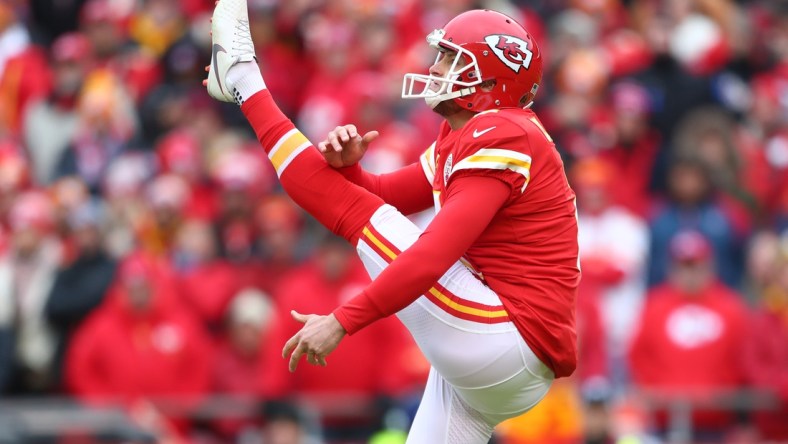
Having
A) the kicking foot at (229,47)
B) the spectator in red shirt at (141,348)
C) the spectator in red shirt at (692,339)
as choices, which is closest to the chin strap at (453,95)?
the kicking foot at (229,47)

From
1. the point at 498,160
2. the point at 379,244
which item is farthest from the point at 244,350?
the point at 498,160

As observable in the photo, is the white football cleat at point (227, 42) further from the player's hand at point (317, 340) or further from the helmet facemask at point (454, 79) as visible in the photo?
the player's hand at point (317, 340)

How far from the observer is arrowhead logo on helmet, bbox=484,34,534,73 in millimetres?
5051

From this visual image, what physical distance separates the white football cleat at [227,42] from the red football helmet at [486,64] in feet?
2.19

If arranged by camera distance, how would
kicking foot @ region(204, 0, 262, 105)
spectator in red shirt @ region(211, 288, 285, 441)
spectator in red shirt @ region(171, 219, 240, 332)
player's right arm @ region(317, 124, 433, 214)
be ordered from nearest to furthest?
kicking foot @ region(204, 0, 262, 105)
player's right arm @ region(317, 124, 433, 214)
spectator in red shirt @ region(211, 288, 285, 441)
spectator in red shirt @ region(171, 219, 240, 332)

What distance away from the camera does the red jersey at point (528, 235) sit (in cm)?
490

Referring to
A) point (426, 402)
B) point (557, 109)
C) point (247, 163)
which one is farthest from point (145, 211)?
point (426, 402)

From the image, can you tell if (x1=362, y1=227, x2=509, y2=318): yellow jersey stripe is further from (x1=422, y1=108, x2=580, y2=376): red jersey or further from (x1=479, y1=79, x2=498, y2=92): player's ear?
(x1=479, y1=79, x2=498, y2=92): player's ear

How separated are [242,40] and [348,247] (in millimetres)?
3618

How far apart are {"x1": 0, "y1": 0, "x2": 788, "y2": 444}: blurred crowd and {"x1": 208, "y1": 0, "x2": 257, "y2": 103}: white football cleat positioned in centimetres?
317

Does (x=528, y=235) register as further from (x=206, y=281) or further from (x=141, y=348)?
(x=206, y=281)

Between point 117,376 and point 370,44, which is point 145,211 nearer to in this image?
point 117,376

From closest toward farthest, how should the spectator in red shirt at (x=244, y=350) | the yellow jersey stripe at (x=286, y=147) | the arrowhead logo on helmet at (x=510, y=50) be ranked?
the arrowhead logo on helmet at (x=510, y=50) → the yellow jersey stripe at (x=286, y=147) → the spectator in red shirt at (x=244, y=350)

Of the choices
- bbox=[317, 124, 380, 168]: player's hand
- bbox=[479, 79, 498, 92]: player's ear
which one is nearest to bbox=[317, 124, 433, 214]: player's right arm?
bbox=[317, 124, 380, 168]: player's hand
